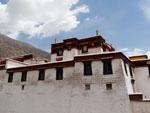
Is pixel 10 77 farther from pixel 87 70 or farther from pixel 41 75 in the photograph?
pixel 87 70

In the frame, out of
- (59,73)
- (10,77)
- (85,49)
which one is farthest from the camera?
(85,49)

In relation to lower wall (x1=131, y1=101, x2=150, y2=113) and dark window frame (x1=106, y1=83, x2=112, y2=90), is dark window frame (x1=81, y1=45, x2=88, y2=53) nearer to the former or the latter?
dark window frame (x1=106, y1=83, x2=112, y2=90)

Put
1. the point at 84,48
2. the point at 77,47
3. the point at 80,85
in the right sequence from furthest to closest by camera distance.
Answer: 1. the point at 77,47
2. the point at 84,48
3. the point at 80,85

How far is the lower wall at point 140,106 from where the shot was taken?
62.4 feet

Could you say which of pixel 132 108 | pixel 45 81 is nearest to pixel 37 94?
pixel 45 81

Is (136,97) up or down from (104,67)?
down

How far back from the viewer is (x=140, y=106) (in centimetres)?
1930

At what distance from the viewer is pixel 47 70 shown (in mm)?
25812

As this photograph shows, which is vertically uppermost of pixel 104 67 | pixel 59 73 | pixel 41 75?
pixel 104 67

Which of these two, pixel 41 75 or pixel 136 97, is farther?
pixel 41 75

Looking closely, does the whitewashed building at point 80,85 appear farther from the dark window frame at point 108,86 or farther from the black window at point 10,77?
the black window at point 10,77

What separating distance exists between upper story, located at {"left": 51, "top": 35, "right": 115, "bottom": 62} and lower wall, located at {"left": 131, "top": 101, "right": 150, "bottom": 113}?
13.1 m

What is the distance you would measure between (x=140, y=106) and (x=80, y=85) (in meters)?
6.98

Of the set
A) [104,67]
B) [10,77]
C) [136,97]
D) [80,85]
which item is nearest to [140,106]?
[136,97]
